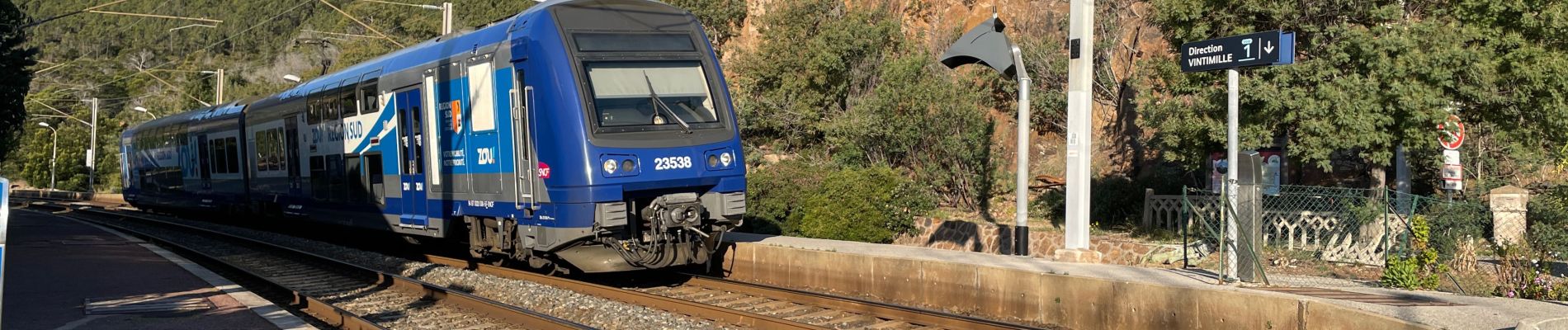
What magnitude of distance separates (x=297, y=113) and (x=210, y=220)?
12.7 metres

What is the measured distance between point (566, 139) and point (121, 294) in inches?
214

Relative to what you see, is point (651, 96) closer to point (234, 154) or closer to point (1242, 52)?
point (1242, 52)

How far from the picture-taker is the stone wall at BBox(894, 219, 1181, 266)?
17234 mm

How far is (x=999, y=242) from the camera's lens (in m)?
20.1

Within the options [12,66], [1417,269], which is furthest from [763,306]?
[12,66]

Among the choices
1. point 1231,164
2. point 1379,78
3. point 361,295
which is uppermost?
point 1379,78

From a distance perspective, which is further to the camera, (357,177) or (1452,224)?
(357,177)

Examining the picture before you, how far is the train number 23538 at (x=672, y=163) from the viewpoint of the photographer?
1164 centimetres

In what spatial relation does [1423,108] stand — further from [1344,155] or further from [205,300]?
[205,300]

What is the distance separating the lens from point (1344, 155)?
22.6 m

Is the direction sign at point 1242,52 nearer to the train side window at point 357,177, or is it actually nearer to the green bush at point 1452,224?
the green bush at point 1452,224

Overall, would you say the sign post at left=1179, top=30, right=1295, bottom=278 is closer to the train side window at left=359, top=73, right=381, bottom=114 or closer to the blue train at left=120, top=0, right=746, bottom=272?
the blue train at left=120, top=0, right=746, bottom=272

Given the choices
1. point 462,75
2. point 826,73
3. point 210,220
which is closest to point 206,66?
point 210,220

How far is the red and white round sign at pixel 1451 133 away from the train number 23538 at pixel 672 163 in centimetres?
1140
